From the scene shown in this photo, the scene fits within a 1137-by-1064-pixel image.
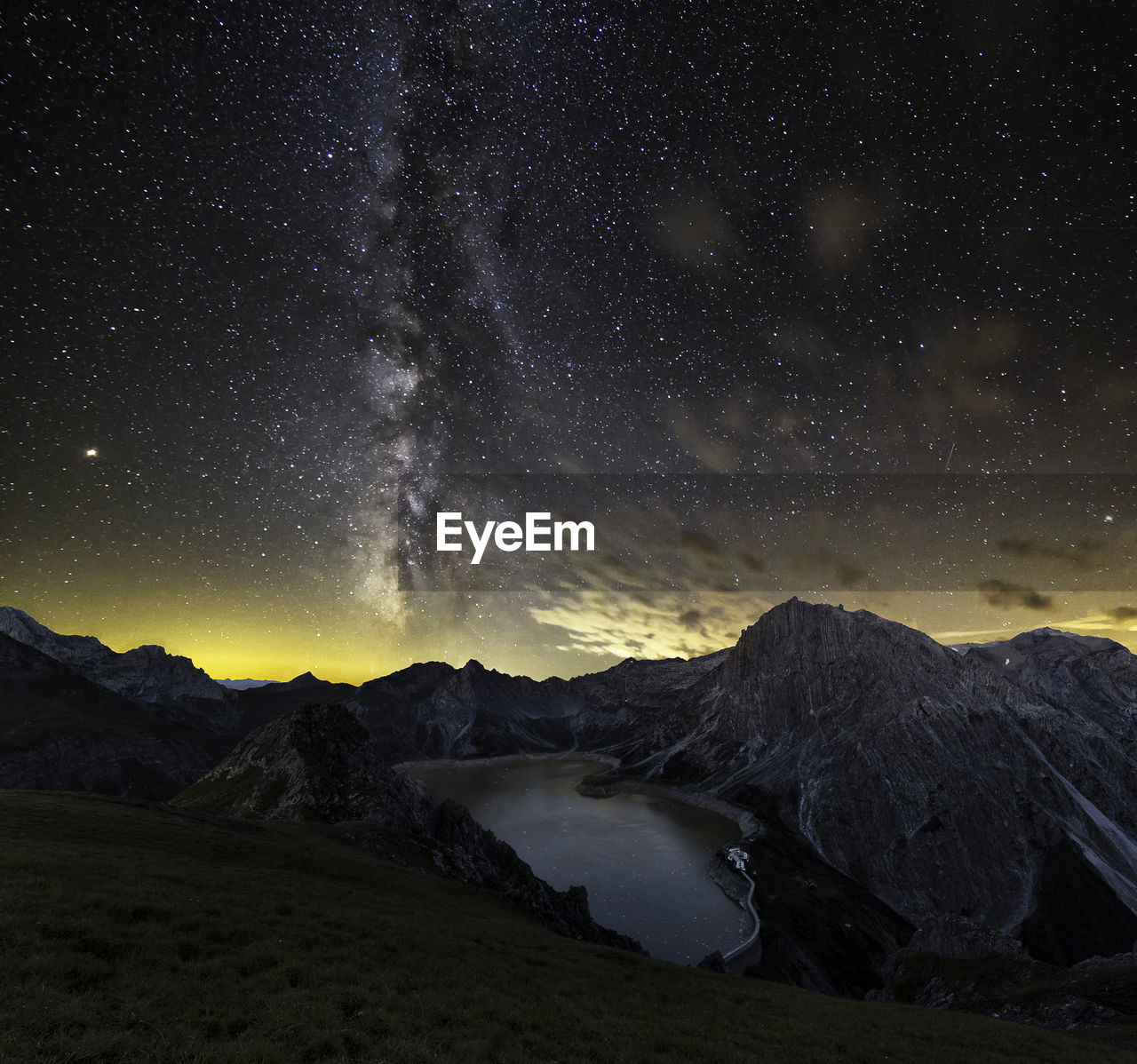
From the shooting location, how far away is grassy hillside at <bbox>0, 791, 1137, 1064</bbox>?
1194cm

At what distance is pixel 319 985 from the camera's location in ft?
49.7

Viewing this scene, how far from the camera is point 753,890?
4862 inches

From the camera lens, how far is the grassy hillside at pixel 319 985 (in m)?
11.9

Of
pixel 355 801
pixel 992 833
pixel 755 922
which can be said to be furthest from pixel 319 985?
pixel 992 833

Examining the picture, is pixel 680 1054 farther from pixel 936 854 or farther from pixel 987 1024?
pixel 936 854

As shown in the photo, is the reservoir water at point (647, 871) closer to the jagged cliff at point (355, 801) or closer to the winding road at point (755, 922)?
the winding road at point (755, 922)

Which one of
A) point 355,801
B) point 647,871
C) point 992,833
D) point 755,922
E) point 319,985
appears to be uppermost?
point 319,985

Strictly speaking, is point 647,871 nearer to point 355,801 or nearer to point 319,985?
point 355,801

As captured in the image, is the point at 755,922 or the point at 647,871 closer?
the point at 755,922

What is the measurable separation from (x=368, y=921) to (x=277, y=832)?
23697 millimetres

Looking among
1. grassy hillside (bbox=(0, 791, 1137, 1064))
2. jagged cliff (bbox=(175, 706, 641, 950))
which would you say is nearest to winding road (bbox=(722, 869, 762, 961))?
jagged cliff (bbox=(175, 706, 641, 950))

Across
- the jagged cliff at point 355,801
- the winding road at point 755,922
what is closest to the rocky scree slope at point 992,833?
the winding road at point 755,922

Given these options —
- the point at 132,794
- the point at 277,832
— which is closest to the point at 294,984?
the point at 277,832

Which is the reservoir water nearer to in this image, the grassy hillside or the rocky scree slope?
the rocky scree slope
